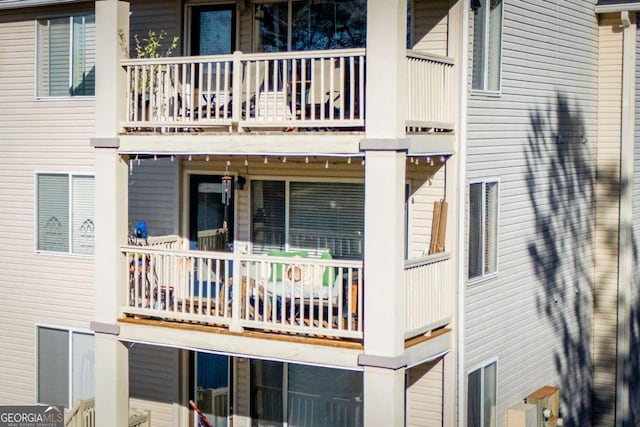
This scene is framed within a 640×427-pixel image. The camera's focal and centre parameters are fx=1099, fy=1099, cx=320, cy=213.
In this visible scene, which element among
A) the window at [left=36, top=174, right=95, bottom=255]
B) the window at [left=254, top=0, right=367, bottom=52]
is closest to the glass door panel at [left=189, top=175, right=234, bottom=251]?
the window at [left=36, top=174, right=95, bottom=255]

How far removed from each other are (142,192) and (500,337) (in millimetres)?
6380

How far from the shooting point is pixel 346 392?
16.9 metres

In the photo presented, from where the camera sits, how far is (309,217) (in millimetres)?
17047

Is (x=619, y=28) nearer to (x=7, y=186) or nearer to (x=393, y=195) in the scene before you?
(x=393, y=195)

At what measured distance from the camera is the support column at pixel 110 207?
15953 millimetres

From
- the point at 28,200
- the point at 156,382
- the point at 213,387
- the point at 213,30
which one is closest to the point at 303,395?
the point at 213,387

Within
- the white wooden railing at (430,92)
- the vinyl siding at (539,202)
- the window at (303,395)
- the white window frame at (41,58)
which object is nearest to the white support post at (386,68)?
the white wooden railing at (430,92)

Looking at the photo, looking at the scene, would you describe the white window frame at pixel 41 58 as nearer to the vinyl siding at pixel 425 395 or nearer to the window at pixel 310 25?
the window at pixel 310 25

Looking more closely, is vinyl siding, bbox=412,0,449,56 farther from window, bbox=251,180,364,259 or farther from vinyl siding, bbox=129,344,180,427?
vinyl siding, bbox=129,344,180,427

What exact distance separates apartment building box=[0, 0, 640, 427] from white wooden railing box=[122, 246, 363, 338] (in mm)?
48

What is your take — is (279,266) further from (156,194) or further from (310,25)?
(310,25)

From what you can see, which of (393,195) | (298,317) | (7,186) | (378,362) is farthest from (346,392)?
(7,186)

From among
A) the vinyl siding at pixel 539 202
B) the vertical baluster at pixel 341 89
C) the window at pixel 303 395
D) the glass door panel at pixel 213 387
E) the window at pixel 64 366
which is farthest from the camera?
the window at pixel 64 366

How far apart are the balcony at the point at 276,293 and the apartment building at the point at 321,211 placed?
5cm
